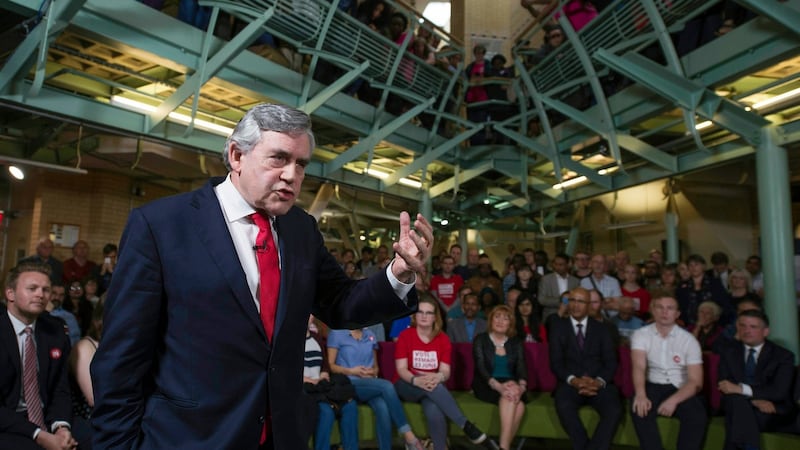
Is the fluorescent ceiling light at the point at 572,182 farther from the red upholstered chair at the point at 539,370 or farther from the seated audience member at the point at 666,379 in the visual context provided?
→ the seated audience member at the point at 666,379

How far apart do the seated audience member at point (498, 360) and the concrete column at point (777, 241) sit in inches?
106

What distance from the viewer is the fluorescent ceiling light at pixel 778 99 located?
5.58 metres

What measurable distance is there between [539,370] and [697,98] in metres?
3.16

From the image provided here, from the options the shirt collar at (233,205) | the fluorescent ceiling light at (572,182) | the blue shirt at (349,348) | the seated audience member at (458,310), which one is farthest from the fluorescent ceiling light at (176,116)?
the fluorescent ceiling light at (572,182)

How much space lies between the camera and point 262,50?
6.27 metres

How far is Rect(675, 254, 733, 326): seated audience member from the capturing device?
5660 mm

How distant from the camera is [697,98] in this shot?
560cm

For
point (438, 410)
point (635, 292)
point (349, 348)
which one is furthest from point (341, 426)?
point (635, 292)

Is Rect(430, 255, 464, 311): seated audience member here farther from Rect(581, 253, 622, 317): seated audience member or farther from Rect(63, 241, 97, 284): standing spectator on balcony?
Rect(63, 241, 97, 284): standing spectator on balcony

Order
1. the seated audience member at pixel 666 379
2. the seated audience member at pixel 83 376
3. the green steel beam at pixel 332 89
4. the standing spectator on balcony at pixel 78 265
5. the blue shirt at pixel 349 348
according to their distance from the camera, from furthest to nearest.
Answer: the green steel beam at pixel 332 89
the standing spectator on balcony at pixel 78 265
the blue shirt at pixel 349 348
the seated audience member at pixel 666 379
the seated audience member at pixel 83 376

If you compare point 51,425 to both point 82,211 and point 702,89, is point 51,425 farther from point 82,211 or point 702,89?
point 82,211

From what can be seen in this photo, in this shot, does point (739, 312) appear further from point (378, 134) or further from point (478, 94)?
point (478, 94)

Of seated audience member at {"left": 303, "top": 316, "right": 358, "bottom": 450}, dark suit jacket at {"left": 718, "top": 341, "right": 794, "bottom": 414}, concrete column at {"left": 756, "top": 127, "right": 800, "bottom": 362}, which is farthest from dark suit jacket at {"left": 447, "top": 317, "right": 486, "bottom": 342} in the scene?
concrete column at {"left": 756, "top": 127, "right": 800, "bottom": 362}

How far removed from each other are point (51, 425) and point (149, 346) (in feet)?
7.93
